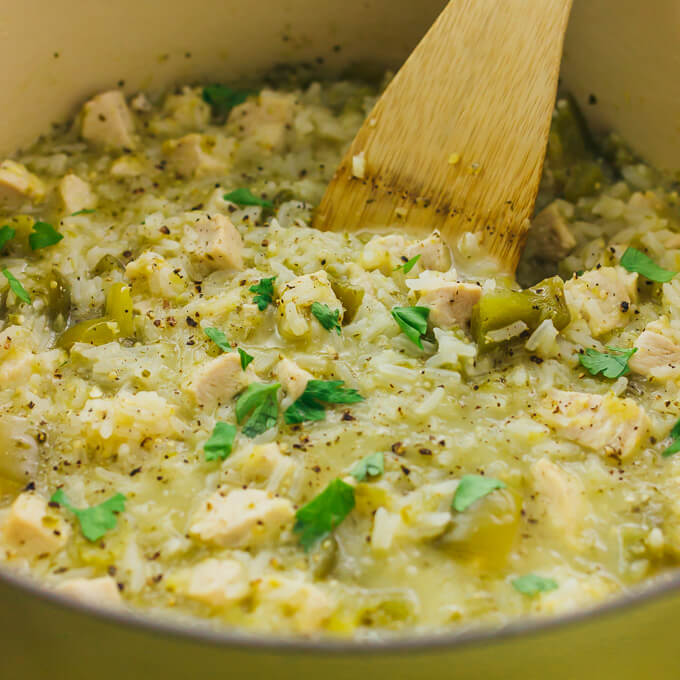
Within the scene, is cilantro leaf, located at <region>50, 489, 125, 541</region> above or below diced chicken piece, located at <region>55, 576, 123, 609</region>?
below

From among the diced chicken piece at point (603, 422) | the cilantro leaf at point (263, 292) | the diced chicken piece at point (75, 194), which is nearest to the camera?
the diced chicken piece at point (603, 422)

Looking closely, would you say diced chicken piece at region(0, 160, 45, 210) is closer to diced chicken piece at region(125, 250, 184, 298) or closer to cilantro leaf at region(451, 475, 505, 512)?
diced chicken piece at region(125, 250, 184, 298)

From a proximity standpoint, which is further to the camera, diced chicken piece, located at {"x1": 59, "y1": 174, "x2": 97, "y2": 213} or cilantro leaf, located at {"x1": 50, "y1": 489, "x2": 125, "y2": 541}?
diced chicken piece, located at {"x1": 59, "y1": 174, "x2": 97, "y2": 213}

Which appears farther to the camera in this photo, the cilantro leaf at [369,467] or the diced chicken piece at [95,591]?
the cilantro leaf at [369,467]

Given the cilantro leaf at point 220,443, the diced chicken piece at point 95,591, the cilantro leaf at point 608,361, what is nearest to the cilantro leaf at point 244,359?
the cilantro leaf at point 220,443

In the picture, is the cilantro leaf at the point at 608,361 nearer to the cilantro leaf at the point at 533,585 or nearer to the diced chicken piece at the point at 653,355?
the diced chicken piece at the point at 653,355

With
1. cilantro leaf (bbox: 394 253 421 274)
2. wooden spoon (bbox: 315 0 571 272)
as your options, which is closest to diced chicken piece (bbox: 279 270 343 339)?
cilantro leaf (bbox: 394 253 421 274)

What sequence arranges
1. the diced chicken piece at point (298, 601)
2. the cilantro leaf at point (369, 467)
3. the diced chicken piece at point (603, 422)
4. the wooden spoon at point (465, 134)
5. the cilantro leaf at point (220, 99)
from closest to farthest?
the diced chicken piece at point (298, 601) < the cilantro leaf at point (369, 467) < the diced chicken piece at point (603, 422) < the wooden spoon at point (465, 134) < the cilantro leaf at point (220, 99)

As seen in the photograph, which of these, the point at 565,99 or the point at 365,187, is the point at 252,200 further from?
the point at 565,99
